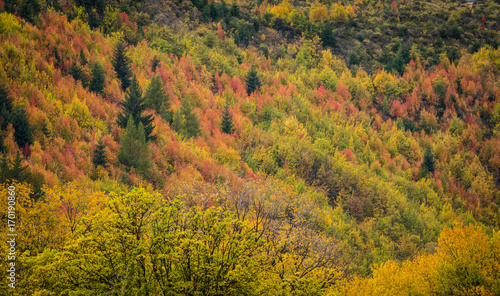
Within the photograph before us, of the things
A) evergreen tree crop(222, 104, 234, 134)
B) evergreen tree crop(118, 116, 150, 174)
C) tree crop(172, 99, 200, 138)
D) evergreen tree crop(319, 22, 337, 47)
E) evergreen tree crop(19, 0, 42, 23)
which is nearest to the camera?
evergreen tree crop(118, 116, 150, 174)

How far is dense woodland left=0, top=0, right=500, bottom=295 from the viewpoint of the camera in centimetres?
1228

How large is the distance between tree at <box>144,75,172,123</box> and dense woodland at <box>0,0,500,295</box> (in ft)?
1.08

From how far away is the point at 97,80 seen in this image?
113 feet

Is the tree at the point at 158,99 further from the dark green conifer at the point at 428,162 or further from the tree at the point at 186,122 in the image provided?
the dark green conifer at the point at 428,162

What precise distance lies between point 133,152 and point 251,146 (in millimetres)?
15831

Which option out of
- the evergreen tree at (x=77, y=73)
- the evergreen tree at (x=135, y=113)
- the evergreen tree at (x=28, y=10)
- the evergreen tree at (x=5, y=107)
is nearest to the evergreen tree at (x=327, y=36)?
the evergreen tree at (x=135, y=113)

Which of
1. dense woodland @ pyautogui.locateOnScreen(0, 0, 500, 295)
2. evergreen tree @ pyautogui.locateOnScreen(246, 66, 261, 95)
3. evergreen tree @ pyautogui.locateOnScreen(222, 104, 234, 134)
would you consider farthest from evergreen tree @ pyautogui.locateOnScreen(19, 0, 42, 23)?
evergreen tree @ pyautogui.locateOnScreen(246, 66, 261, 95)

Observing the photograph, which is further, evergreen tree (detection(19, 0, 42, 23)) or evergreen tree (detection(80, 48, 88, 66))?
evergreen tree (detection(19, 0, 42, 23))

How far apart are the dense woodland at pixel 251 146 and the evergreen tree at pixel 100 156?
0.08 m

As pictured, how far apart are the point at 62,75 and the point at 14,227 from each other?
79.4 feet

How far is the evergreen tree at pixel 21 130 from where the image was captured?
24.3 metres

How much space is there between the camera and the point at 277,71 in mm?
55531

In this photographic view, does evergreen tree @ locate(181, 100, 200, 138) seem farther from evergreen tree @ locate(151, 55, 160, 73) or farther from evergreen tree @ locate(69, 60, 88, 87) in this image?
evergreen tree @ locate(69, 60, 88, 87)

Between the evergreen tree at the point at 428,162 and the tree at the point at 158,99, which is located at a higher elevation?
the tree at the point at 158,99
